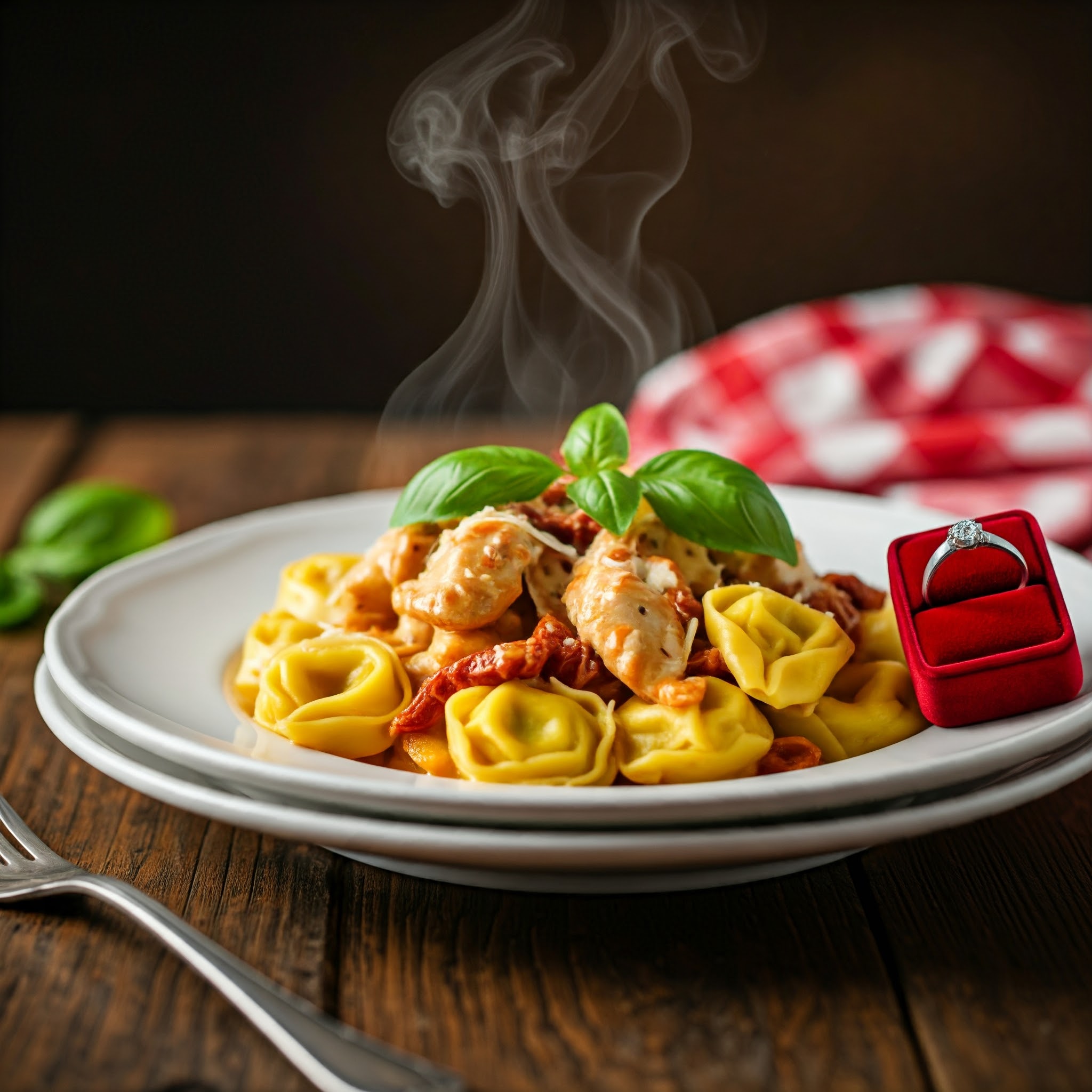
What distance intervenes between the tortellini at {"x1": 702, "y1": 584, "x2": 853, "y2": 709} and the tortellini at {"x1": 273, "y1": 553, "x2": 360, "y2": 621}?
750 millimetres

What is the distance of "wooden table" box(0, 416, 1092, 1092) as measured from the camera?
1.37 metres

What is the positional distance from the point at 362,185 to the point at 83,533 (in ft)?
11.5

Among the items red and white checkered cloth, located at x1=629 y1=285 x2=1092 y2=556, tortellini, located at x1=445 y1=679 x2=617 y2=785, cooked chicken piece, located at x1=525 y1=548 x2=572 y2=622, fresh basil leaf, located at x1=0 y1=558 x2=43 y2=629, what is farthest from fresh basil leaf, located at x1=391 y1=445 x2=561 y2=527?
red and white checkered cloth, located at x1=629 y1=285 x2=1092 y2=556

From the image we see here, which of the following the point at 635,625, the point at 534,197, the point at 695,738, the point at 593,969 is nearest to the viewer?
the point at 593,969

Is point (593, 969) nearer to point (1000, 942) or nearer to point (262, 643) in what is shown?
point (1000, 942)

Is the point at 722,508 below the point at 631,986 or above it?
above

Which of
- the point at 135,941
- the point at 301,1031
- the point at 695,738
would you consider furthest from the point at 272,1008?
the point at 695,738

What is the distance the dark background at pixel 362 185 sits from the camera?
19.5 ft

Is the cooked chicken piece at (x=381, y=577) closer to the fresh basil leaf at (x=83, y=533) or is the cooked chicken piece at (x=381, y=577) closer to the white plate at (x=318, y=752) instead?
the white plate at (x=318, y=752)

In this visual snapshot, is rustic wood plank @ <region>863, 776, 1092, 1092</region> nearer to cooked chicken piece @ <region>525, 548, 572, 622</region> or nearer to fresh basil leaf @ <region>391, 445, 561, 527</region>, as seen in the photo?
cooked chicken piece @ <region>525, 548, 572, 622</region>

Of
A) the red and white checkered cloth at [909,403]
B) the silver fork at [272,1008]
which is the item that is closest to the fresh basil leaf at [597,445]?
the silver fork at [272,1008]

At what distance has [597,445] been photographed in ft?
6.98

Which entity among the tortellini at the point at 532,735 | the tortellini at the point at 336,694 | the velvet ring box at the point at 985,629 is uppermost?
the velvet ring box at the point at 985,629

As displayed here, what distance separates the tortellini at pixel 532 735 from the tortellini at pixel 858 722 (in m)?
0.29
